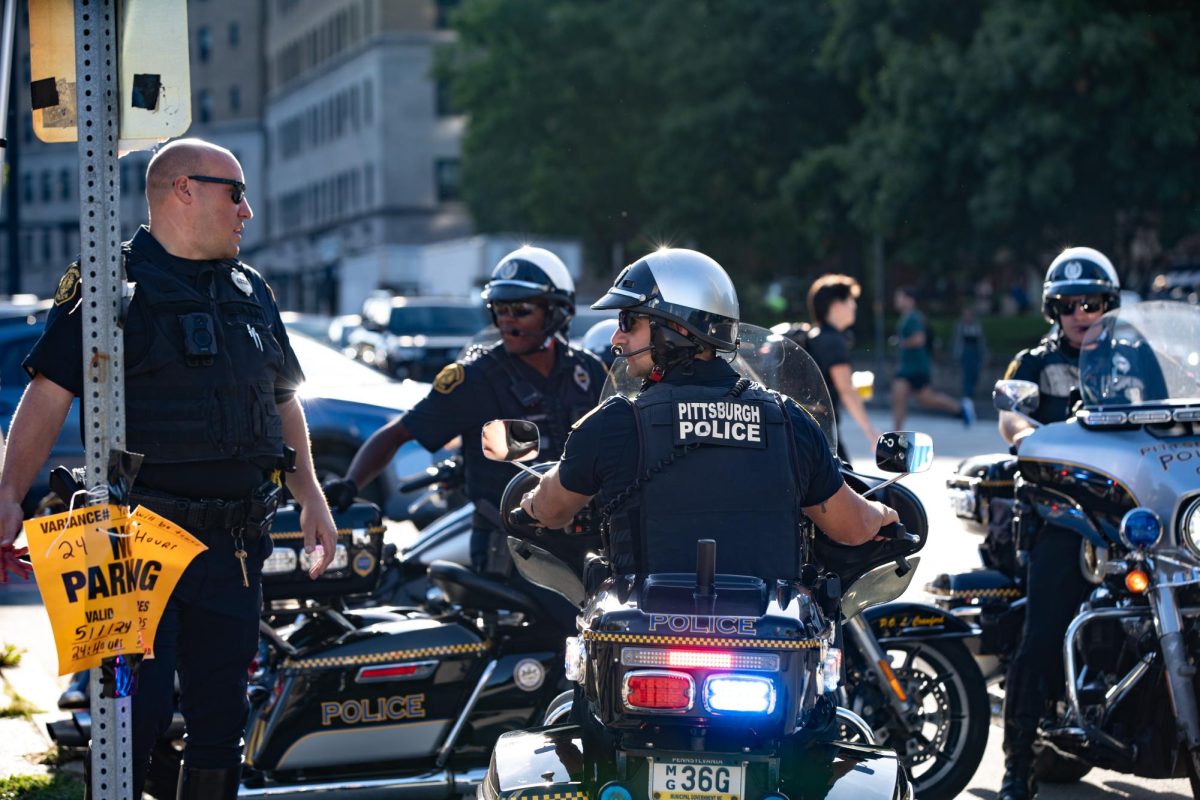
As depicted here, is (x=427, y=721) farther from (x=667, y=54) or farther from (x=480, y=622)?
(x=667, y=54)

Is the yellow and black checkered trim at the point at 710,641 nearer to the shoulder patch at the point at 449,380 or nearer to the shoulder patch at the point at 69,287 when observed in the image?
the shoulder patch at the point at 69,287

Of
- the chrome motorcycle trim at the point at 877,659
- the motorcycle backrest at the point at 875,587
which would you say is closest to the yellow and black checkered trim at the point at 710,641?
the motorcycle backrest at the point at 875,587

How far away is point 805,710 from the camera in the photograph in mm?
3289

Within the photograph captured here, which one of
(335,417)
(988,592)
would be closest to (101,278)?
(988,592)

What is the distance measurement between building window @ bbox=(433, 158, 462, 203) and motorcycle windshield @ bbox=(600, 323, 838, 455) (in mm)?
69188

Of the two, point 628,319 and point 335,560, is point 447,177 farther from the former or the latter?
point 628,319

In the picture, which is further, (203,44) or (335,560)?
(203,44)

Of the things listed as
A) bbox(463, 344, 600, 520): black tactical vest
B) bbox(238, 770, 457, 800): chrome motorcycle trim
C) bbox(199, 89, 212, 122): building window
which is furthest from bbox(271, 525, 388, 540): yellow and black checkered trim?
bbox(199, 89, 212, 122): building window

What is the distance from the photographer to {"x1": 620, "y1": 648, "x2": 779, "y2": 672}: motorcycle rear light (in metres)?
3.15

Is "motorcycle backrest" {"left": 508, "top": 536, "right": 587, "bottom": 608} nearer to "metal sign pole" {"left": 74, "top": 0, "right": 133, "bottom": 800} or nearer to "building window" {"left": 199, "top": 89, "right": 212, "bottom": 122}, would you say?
"metal sign pole" {"left": 74, "top": 0, "right": 133, "bottom": 800}

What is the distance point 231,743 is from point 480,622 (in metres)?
1.38

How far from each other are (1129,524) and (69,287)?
3140 mm

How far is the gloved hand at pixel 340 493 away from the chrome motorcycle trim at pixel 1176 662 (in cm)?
260

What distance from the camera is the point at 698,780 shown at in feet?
10.3
